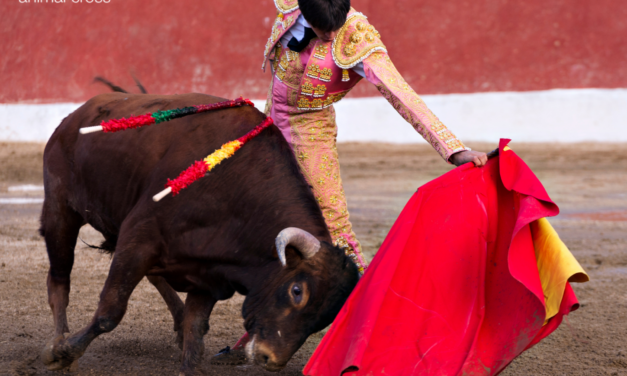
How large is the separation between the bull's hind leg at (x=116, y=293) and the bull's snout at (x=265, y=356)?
492 mm

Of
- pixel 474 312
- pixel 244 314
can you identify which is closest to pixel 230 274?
pixel 244 314

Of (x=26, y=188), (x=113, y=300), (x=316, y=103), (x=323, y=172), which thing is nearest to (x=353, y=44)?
(x=316, y=103)

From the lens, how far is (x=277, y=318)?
2.10m

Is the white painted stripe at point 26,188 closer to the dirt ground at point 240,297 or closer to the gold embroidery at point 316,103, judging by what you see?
the dirt ground at point 240,297

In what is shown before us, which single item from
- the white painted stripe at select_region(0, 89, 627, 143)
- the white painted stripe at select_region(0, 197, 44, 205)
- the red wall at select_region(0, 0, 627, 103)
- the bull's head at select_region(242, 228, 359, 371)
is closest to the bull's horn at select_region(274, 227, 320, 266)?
the bull's head at select_region(242, 228, 359, 371)

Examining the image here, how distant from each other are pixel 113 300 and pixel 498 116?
840 cm

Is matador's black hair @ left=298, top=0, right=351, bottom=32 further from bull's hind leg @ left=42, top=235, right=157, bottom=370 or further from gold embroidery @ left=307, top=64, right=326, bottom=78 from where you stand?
bull's hind leg @ left=42, top=235, right=157, bottom=370

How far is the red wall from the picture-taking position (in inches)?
390

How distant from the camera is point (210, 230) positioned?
228 centimetres

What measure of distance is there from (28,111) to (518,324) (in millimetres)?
8978

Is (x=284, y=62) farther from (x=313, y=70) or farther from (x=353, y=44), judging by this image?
(x=353, y=44)

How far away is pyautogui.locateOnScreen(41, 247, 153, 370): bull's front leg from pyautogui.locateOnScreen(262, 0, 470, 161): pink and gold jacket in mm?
778

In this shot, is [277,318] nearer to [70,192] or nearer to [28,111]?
[70,192]

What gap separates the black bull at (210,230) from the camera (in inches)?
83.4
